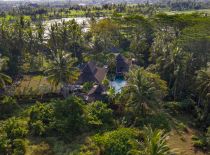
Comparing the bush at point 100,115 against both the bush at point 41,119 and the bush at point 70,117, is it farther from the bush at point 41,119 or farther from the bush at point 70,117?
the bush at point 41,119

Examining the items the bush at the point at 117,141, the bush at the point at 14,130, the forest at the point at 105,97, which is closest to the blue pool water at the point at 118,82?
the forest at the point at 105,97

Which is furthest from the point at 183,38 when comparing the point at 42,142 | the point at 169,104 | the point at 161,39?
the point at 42,142

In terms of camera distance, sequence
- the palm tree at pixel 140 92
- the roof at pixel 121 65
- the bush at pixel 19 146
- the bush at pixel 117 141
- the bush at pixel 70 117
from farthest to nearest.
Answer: the roof at pixel 121 65, the palm tree at pixel 140 92, the bush at pixel 70 117, the bush at pixel 19 146, the bush at pixel 117 141

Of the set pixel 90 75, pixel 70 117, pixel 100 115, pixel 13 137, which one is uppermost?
pixel 90 75

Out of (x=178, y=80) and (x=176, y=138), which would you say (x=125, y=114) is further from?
(x=178, y=80)

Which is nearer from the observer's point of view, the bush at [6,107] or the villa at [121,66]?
the bush at [6,107]

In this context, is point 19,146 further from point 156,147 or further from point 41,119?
point 156,147

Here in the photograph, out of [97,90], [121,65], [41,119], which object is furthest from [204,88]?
[41,119]
